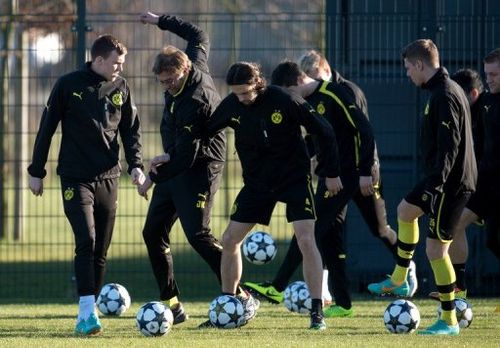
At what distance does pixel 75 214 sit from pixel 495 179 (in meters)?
3.77

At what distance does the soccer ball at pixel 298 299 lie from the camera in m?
10.6

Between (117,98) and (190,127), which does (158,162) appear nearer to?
(190,127)

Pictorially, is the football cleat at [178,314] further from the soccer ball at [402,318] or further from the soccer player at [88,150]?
the soccer ball at [402,318]

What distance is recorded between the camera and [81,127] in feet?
32.0

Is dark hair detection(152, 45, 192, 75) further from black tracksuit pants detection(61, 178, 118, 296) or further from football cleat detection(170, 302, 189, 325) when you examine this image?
football cleat detection(170, 302, 189, 325)

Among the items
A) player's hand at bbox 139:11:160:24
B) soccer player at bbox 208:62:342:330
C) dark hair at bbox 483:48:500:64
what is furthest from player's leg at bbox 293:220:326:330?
player's hand at bbox 139:11:160:24

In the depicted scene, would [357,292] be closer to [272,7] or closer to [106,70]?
[106,70]

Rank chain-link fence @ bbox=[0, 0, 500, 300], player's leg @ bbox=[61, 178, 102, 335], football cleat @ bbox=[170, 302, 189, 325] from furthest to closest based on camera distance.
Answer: chain-link fence @ bbox=[0, 0, 500, 300], football cleat @ bbox=[170, 302, 189, 325], player's leg @ bbox=[61, 178, 102, 335]

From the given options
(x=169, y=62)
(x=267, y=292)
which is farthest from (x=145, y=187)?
(x=267, y=292)

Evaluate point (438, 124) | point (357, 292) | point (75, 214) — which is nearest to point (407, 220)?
point (438, 124)

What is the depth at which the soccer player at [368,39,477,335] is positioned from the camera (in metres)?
→ 9.02

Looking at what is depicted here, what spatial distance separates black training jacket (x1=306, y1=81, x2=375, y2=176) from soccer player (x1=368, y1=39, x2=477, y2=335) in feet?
3.76

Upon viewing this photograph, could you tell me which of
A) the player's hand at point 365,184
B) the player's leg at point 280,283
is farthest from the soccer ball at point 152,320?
the player's hand at point 365,184

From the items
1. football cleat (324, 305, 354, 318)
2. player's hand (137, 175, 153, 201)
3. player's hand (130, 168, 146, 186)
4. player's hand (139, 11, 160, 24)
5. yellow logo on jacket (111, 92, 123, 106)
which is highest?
player's hand (139, 11, 160, 24)
